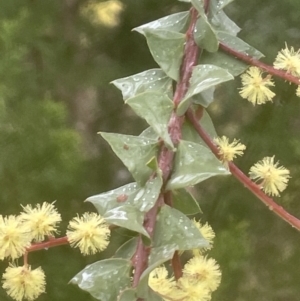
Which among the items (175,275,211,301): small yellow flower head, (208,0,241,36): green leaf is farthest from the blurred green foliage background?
(175,275,211,301): small yellow flower head

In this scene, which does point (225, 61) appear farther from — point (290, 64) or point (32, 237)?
point (32, 237)

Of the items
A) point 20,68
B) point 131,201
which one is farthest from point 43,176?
point 131,201

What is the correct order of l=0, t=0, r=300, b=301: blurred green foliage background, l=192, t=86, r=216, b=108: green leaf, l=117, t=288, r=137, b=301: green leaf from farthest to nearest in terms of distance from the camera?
l=0, t=0, r=300, b=301: blurred green foliage background
l=192, t=86, r=216, b=108: green leaf
l=117, t=288, r=137, b=301: green leaf

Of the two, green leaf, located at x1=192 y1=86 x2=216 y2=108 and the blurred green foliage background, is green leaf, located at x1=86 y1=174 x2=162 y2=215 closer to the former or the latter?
green leaf, located at x1=192 y1=86 x2=216 y2=108

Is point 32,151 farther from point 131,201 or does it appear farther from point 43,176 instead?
point 131,201

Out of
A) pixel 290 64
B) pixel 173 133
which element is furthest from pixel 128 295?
pixel 290 64

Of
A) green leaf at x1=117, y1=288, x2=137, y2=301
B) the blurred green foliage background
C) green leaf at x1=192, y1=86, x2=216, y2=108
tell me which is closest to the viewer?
green leaf at x1=117, y1=288, x2=137, y2=301

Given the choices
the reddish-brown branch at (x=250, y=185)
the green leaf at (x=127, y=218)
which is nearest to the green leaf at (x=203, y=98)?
the reddish-brown branch at (x=250, y=185)

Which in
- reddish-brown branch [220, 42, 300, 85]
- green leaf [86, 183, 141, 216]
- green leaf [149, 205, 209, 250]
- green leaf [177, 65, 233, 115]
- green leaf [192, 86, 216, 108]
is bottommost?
green leaf [149, 205, 209, 250]

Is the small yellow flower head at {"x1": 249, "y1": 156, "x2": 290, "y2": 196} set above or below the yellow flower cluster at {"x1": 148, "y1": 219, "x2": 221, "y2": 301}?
above
